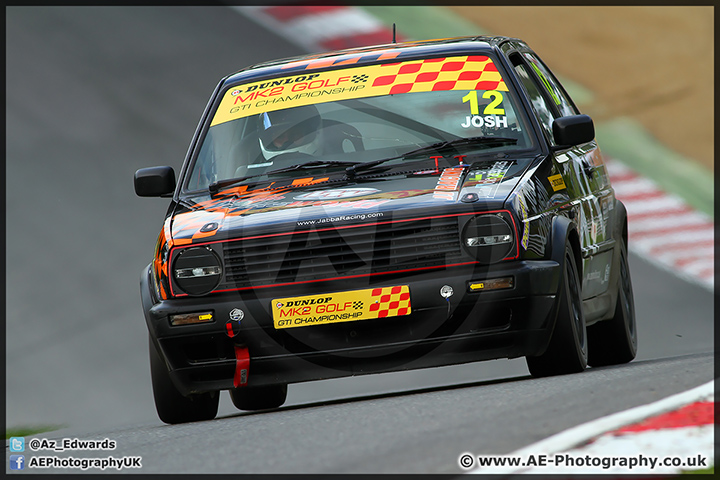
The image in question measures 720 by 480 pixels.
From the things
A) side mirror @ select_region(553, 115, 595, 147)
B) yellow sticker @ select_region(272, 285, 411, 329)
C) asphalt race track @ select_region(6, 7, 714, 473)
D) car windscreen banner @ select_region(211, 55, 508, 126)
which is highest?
car windscreen banner @ select_region(211, 55, 508, 126)

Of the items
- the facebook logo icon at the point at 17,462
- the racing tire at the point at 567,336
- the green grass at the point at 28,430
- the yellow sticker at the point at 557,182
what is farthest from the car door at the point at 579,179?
the green grass at the point at 28,430

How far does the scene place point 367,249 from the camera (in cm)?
585

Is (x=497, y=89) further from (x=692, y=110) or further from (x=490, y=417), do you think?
(x=692, y=110)

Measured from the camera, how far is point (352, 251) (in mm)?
5855

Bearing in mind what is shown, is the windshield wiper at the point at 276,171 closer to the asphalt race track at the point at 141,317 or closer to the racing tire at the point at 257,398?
the asphalt race track at the point at 141,317

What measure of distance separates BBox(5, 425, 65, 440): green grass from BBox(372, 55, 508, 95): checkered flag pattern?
154 inches

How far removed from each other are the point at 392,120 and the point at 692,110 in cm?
1075

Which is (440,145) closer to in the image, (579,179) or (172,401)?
(579,179)

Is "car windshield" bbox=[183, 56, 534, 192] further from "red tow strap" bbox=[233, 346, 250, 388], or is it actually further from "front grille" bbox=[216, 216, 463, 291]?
"red tow strap" bbox=[233, 346, 250, 388]

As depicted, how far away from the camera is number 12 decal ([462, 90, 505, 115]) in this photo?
682 centimetres

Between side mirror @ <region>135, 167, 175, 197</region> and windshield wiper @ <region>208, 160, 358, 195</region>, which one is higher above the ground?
windshield wiper @ <region>208, 160, 358, 195</region>

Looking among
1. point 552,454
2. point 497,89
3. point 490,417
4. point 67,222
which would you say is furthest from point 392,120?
point 67,222

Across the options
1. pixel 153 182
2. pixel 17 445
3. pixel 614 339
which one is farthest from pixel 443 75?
pixel 17 445

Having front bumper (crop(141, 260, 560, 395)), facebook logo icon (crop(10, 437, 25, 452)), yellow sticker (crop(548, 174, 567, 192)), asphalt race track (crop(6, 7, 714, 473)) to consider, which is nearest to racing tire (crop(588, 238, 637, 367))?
asphalt race track (crop(6, 7, 714, 473))
